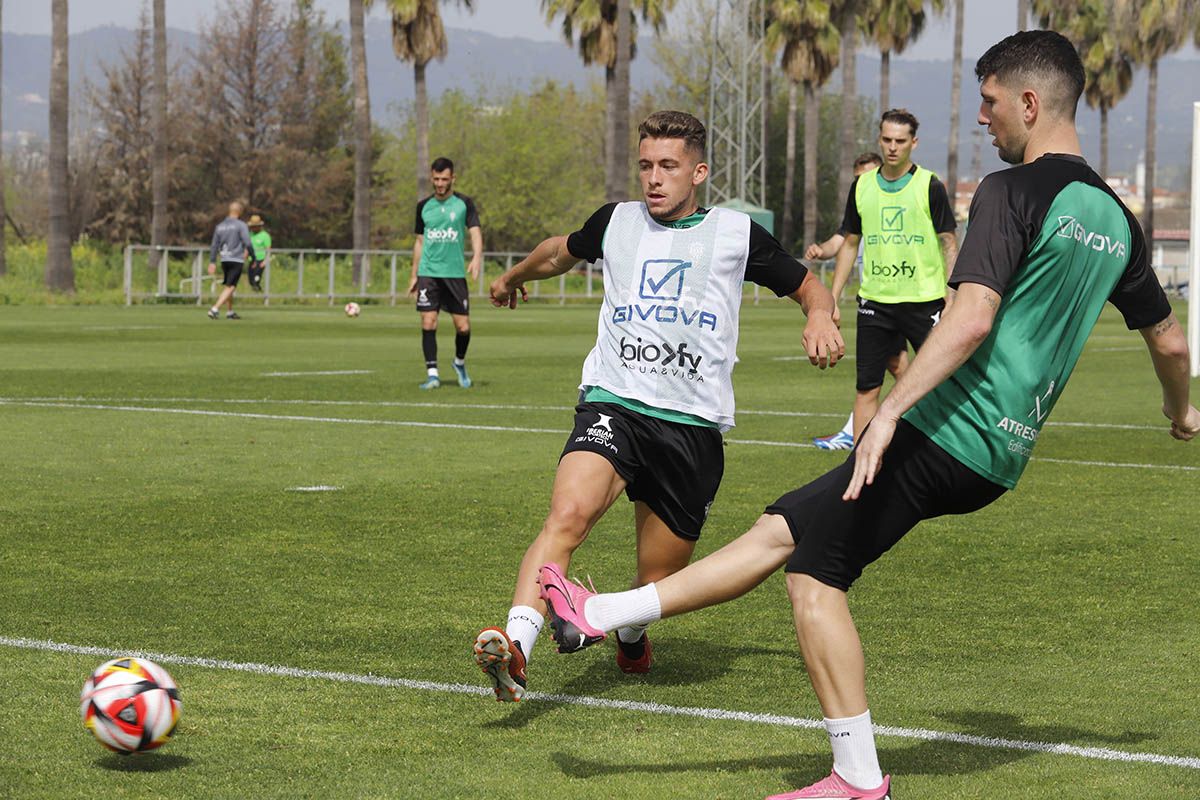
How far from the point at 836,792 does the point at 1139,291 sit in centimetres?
157

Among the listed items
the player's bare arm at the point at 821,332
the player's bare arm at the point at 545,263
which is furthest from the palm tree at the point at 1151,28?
the player's bare arm at the point at 821,332

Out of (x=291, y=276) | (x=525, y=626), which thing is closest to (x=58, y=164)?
(x=291, y=276)

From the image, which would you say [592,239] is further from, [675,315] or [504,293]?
[504,293]

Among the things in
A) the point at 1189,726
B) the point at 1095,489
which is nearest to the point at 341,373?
the point at 1095,489

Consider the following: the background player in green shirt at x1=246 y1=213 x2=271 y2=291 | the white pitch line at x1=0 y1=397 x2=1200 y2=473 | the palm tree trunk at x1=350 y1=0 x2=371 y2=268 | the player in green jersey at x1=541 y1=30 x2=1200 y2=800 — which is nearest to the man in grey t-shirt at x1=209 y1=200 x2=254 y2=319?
the background player in green shirt at x1=246 y1=213 x2=271 y2=291

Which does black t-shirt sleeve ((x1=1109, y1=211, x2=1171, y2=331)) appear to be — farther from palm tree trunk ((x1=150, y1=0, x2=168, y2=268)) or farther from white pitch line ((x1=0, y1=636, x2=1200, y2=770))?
palm tree trunk ((x1=150, y1=0, x2=168, y2=268))

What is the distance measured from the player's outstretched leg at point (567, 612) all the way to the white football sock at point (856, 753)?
2.35 ft

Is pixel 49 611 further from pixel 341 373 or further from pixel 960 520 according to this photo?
pixel 341 373

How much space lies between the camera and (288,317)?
3622 cm

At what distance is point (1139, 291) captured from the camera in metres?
4.83

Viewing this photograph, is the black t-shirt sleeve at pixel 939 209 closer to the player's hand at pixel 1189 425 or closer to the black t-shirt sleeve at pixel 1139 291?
the player's hand at pixel 1189 425

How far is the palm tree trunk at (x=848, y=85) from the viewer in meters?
60.6

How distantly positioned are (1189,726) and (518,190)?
255ft

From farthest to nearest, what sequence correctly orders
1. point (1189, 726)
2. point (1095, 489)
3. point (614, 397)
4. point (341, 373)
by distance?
point (341, 373), point (1095, 489), point (614, 397), point (1189, 726)
